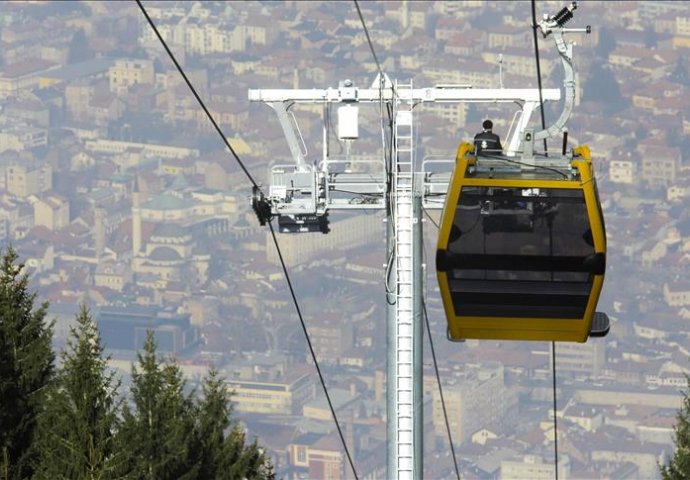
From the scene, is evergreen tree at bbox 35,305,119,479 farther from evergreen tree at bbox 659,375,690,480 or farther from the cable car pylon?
evergreen tree at bbox 659,375,690,480

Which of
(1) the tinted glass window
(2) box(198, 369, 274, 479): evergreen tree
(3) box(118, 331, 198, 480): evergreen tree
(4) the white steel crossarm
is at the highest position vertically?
(4) the white steel crossarm

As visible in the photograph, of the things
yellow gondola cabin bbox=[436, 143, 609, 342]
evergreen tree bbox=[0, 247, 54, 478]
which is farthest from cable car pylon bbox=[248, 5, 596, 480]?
→ evergreen tree bbox=[0, 247, 54, 478]

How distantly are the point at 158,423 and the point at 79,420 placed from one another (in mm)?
5027

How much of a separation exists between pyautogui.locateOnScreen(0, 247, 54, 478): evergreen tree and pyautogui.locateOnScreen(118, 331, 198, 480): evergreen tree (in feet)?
3.97

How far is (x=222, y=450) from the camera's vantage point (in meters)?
23.1

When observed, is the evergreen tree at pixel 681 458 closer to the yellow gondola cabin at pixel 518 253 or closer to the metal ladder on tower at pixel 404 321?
the metal ladder on tower at pixel 404 321

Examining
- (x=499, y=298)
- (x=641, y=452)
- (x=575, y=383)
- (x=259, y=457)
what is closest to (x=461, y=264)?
(x=499, y=298)

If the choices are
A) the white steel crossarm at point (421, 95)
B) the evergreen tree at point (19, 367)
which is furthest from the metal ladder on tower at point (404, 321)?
the evergreen tree at point (19, 367)

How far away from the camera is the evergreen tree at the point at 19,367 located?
16.6m

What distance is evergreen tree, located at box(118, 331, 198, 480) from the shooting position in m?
19.5

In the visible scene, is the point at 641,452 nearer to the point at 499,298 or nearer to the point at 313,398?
the point at 313,398

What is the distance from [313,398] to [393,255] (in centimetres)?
17185

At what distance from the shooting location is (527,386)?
194125 millimetres

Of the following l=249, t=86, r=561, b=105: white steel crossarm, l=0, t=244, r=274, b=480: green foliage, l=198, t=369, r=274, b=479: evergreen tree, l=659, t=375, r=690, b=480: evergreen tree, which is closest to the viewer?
l=0, t=244, r=274, b=480: green foliage
